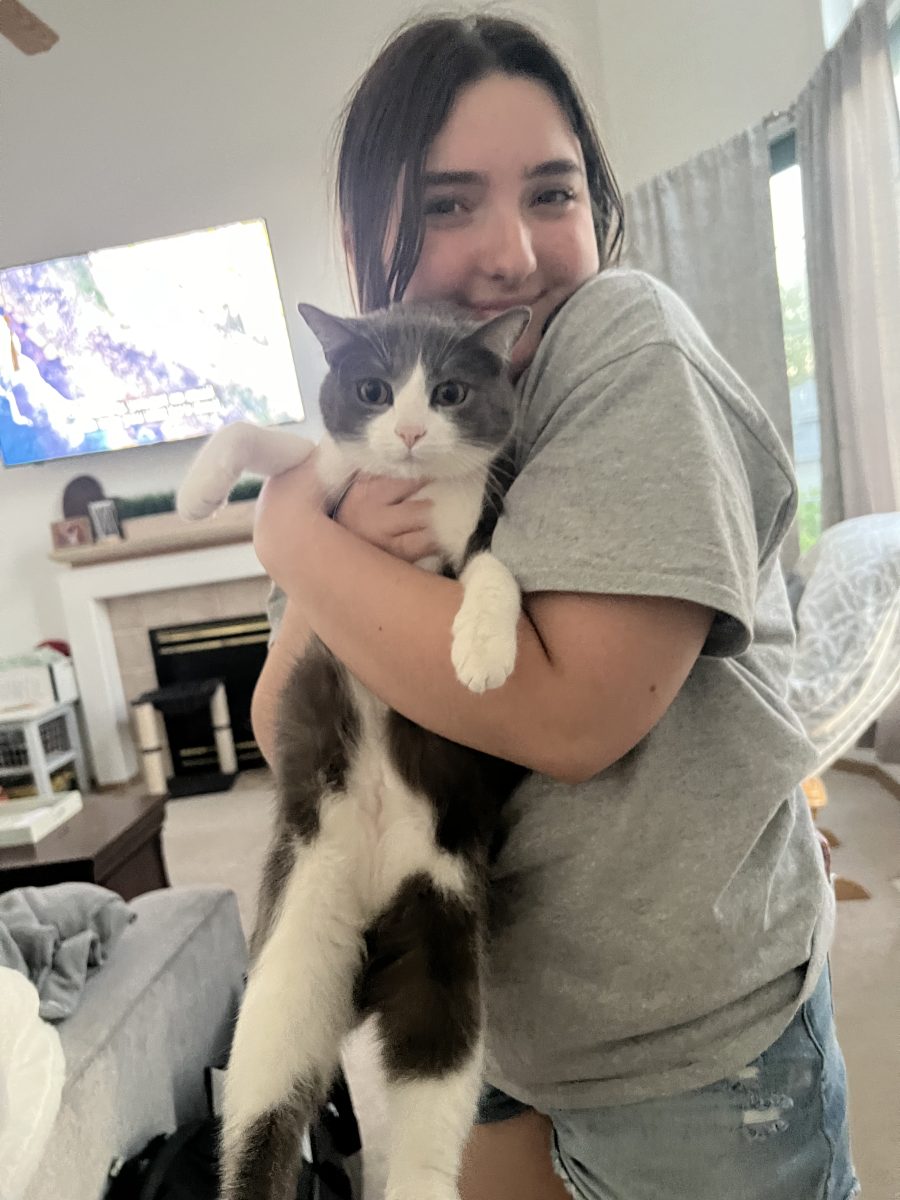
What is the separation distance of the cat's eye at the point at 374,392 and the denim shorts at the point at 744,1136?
0.79 meters

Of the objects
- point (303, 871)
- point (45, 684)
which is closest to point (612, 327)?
point (303, 871)

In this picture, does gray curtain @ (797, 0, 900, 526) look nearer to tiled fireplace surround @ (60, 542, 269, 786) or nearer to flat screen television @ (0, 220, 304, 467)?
flat screen television @ (0, 220, 304, 467)

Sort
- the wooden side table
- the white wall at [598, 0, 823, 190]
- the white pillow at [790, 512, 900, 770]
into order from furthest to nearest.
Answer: the white wall at [598, 0, 823, 190] → the white pillow at [790, 512, 900, 770] → the wooden side table

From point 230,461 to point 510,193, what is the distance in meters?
0.45

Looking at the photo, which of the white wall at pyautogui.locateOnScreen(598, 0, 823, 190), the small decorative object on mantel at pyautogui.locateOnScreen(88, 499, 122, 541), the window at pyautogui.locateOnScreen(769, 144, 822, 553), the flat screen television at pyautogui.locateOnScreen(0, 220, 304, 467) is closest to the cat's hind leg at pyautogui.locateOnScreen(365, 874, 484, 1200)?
the window at pyautogui.locateOnScreen(769, 144, 822, 553)

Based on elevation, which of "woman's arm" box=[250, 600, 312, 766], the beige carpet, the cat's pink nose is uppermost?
the cat's pink nose

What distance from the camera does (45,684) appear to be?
155 inches

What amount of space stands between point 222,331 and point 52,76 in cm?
160

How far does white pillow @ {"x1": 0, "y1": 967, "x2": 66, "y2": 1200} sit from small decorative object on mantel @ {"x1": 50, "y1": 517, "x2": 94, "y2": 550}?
10.9ft

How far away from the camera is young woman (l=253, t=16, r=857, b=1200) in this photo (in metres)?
0.62

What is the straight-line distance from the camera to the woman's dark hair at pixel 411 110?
2.80ft

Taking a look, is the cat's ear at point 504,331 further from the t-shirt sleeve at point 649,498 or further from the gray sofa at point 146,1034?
the gray sofa at point 146,1034

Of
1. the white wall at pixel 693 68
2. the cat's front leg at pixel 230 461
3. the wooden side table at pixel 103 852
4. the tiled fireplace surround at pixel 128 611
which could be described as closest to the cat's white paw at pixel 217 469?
the cat's front leg at pixel 230 461

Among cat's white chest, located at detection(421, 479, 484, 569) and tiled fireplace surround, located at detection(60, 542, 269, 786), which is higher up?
cat's white chest, located at detection(421, 479, 484, 569)
